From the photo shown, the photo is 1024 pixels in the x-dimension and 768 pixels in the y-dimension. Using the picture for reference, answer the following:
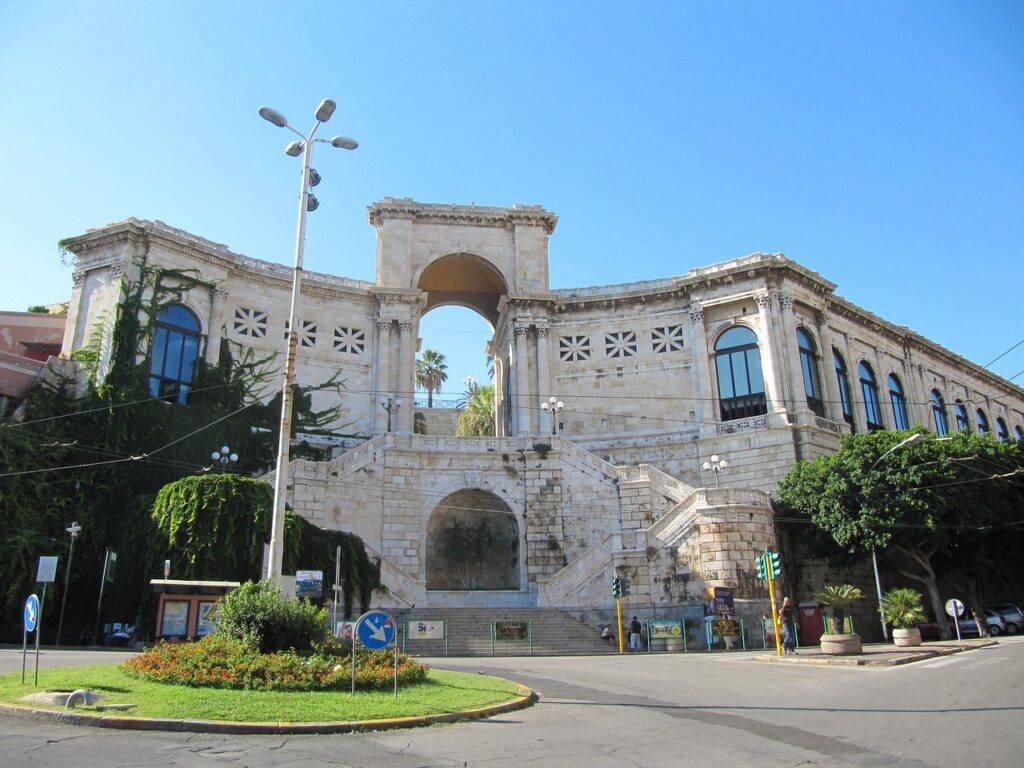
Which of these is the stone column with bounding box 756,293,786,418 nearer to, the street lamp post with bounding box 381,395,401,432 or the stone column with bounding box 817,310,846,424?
the stone column with bounding box 817,310,846,424

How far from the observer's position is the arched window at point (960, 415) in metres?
61.3

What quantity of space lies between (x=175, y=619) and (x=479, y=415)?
141 feet

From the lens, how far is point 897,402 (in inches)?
2183

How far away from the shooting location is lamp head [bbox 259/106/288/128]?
1700 cm

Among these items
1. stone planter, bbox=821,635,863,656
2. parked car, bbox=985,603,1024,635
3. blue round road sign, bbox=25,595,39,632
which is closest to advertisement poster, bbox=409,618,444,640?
stone planter, bbox=821,635,863,656

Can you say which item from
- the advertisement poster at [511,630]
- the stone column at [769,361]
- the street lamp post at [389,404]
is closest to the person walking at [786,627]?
the advertisement poster at [511,630]

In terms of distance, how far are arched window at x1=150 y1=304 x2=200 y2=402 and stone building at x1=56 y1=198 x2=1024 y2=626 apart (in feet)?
0.42

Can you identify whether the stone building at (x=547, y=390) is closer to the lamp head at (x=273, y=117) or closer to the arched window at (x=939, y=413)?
the arched window at (x=939, y=413)

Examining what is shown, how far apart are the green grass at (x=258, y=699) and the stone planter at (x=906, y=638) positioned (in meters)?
17.8

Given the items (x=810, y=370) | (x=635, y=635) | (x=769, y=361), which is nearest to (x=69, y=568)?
(x=635, y=635)

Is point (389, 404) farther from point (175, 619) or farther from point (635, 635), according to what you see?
point (175, 619)

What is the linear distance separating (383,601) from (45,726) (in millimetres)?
22593

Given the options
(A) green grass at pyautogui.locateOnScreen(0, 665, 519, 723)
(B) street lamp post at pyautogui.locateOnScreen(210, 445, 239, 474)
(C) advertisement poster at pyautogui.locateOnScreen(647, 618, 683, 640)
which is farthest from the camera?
(B) street lamp post at pyautogui.locateOnScreen(210, 445, 239, 474)

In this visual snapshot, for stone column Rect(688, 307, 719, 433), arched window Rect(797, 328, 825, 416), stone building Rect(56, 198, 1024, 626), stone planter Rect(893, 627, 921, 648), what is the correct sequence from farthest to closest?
1. arched window Rect(797, 328, 825, 416)
2. stone column Rect(688, 307, 719, 433)
3. stone building Rect(56, 198, 1024, 626)
4. stone planter Rect(893, 627, 921, 648)
